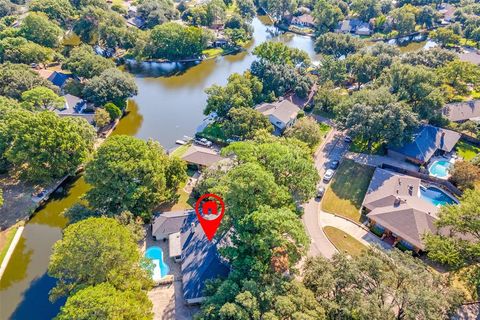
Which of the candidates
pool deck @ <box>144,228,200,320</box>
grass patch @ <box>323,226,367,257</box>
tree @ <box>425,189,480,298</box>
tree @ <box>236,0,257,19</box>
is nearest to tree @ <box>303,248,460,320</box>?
tree @ <box>425,189,480,298</box>

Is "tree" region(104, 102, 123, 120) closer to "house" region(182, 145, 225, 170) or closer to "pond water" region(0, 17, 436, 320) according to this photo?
"pond water" region(0, 17, 436, 320)

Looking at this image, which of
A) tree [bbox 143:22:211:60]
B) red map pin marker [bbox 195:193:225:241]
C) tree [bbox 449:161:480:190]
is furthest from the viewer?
tree [bbox 143:22:211:60]

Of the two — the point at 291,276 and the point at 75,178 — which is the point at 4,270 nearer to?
the point at 75,178

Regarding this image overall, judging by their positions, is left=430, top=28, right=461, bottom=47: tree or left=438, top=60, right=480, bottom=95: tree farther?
left=430, top=28, right=461, bottom=47: tree

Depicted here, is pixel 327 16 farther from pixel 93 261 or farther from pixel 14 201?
pixel 93 261

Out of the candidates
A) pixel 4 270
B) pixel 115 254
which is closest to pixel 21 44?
pixel 4 270

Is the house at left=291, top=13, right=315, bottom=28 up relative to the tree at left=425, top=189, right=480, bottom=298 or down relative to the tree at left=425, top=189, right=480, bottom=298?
up
